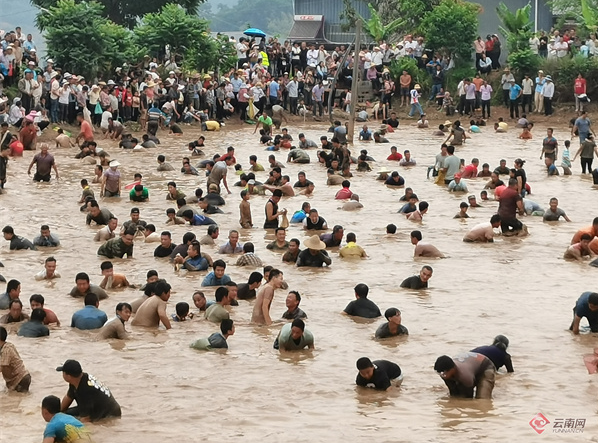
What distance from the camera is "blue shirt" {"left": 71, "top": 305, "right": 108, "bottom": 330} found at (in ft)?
47.2

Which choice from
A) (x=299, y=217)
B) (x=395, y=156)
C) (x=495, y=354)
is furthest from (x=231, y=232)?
(x=395, y=156)

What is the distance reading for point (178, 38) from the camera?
122 ft

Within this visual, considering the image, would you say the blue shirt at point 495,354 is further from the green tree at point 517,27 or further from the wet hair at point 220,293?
the green tree at point 517,27

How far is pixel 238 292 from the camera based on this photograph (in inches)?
631

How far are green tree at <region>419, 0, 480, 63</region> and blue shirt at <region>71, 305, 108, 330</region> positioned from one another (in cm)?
2632

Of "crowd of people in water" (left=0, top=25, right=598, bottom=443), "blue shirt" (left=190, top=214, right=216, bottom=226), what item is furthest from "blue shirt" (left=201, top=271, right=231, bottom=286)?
"blue shirt" (left=190, top=214, right=216, bottom=226)

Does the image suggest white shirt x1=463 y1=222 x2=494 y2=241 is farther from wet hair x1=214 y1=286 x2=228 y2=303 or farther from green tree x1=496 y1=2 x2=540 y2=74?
green tree x1=496 y1=2 x2=540 y2=74

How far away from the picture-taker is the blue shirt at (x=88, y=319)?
47.2ft

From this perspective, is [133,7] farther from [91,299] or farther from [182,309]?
[182,309]

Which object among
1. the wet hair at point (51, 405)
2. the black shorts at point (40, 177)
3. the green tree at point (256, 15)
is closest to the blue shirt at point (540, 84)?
the black shorts at point (40, 177)

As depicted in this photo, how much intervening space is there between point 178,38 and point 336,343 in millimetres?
24399

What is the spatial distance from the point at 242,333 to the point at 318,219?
6.90 metres

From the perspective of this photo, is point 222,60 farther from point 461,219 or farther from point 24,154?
point 461,219

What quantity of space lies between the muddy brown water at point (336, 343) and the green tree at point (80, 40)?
1025 centimetres
